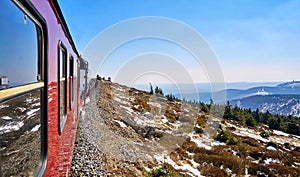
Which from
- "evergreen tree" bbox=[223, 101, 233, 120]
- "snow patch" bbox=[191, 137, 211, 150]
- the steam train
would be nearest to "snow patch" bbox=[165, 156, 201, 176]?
"snow patch" bbox=[191, 137, 211, 150]

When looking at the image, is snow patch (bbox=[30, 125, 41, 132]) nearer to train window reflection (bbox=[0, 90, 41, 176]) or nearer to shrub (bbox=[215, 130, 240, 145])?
train window reflection (bbox=[0, 90, 41, 176])

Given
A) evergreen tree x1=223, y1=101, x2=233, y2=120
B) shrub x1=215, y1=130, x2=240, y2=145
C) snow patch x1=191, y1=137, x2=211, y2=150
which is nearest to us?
snow patch x1=191, y1=137, x2=211, y2=150

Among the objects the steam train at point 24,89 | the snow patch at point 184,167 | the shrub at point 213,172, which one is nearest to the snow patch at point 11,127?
the steam train at point 24,89

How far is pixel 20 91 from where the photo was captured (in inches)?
45.8

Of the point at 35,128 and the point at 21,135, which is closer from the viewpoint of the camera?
the point at 21,135

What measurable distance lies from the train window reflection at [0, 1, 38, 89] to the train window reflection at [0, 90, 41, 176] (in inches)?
3.7

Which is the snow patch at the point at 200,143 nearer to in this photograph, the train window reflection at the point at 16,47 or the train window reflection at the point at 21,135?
the train window reflection at the point at 21,135

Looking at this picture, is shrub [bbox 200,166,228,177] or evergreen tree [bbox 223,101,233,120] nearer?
shrub [bbox 200,166,228,177]

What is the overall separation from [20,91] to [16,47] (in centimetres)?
20

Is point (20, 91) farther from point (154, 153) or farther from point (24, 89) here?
point (154, 153)

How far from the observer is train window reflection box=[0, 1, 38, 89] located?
0.98m

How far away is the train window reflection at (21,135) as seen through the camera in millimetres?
1024

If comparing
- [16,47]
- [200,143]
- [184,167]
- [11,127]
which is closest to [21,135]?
[11,127]

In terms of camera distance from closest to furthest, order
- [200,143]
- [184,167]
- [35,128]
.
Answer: [35,128], [184,167], [200,143]
